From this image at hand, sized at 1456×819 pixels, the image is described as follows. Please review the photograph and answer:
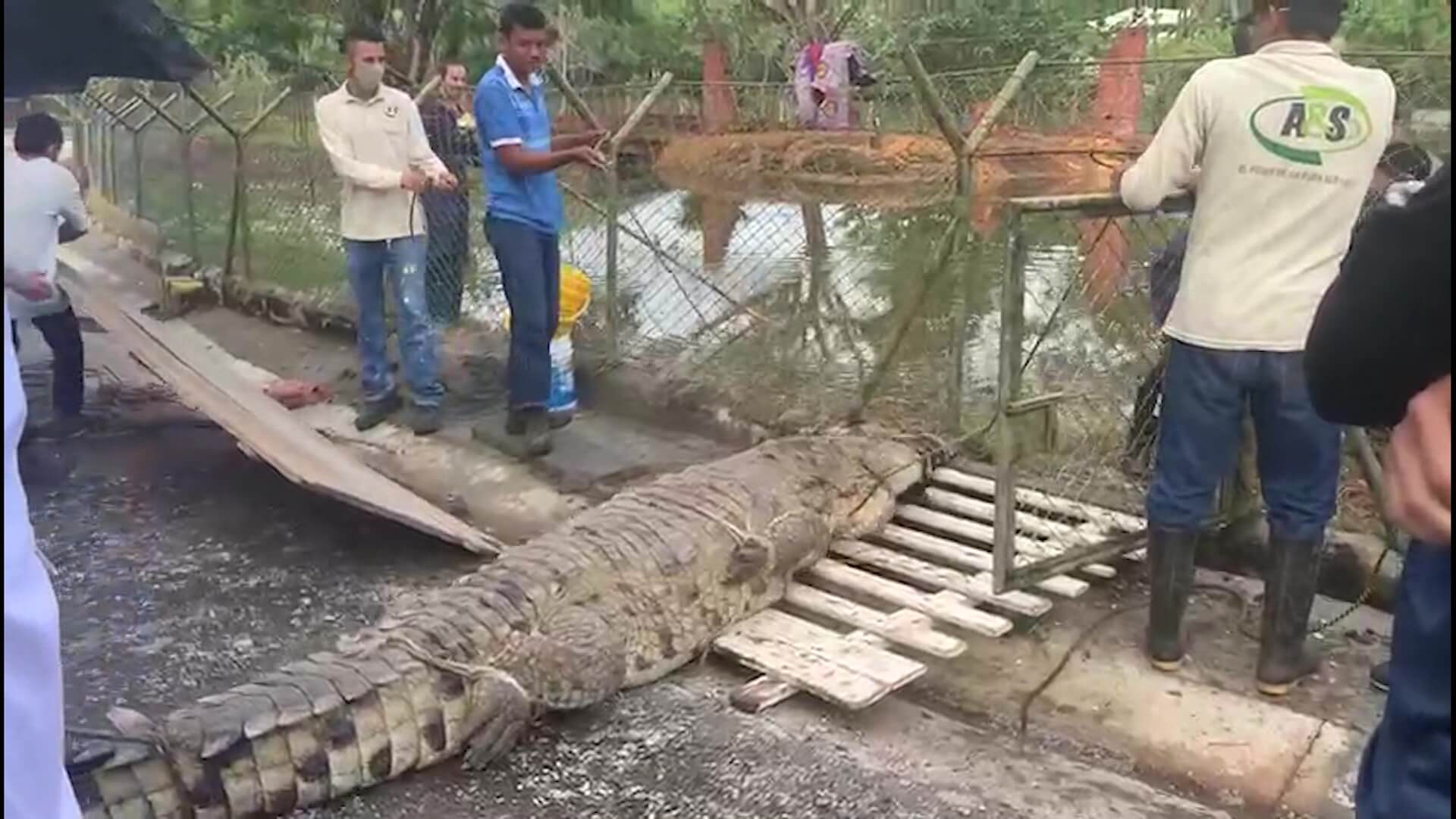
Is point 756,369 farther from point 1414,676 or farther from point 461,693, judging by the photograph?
point 1414,676

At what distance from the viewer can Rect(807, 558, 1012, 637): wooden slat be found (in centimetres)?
403

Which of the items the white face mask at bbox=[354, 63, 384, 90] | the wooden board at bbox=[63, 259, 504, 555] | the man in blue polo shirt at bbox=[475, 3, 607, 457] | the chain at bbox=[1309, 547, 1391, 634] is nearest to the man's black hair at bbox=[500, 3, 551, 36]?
the man in blue polo shirt at bbox=[475, 3, 607, 457]

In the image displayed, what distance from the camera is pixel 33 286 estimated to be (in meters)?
5.60

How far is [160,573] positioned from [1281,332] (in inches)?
145

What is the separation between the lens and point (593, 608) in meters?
3.90

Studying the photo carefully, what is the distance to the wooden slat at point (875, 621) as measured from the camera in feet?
12.8

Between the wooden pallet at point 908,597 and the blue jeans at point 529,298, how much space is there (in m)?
1.82

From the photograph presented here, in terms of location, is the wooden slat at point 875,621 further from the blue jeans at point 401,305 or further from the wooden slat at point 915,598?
the blue jeans at point 401,305

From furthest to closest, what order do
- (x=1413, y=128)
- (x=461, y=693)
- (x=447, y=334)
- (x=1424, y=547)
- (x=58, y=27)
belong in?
(x=447, y=334) < (x=1413, y=128) < (x=461, y=693) < (x=58, y=27) < (x=1424, y=547)

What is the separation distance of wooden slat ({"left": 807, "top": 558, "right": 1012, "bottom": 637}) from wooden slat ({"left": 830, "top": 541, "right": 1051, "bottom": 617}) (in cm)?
4

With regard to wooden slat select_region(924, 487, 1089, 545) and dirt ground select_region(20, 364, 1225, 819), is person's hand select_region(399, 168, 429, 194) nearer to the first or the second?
dirt ground select_region(20, 364, 1225, 819)

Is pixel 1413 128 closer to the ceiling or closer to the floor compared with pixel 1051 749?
closer to the ceiling

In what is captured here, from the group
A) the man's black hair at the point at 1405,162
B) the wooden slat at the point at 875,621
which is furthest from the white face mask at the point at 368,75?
the man's black hair at the point at 1405,162

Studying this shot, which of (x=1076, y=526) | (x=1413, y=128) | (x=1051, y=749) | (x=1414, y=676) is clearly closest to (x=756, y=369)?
(x=1076, y=526)
